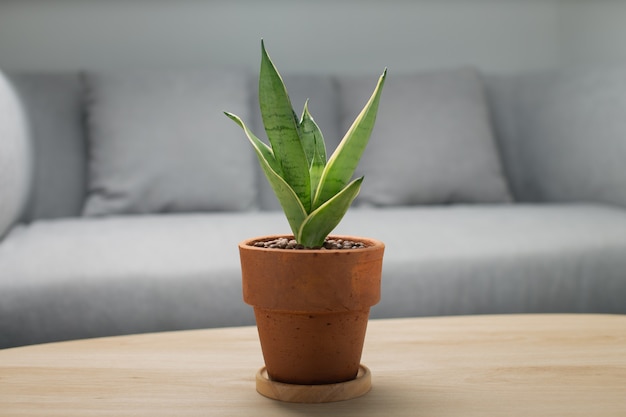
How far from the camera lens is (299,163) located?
0.66 meters

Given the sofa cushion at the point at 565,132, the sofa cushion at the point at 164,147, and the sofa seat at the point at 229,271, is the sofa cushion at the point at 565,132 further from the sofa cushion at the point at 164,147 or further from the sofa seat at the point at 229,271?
the sofa cushion at the point at 164,147

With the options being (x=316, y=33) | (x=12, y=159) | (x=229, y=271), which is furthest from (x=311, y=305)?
(x=316, y=33)

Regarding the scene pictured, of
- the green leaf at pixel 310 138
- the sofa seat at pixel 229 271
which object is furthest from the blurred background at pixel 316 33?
the green leaf at pixel 310 138

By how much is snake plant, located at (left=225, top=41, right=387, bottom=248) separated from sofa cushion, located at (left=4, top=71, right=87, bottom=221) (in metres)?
1.55

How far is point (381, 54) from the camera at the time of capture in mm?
2855

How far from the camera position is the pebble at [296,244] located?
688 millimetres

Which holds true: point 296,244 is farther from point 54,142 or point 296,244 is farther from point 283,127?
point 54,142

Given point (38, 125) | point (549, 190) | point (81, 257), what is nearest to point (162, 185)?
point (38, 125)

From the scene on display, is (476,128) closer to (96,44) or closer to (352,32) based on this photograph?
(352,32)

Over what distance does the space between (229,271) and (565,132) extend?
1.27 m

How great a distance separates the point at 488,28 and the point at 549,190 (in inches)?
38.6

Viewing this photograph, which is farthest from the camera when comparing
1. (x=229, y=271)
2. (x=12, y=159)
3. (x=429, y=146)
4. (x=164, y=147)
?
(x=429, y=146)

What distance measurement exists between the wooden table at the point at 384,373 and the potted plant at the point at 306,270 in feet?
0.13

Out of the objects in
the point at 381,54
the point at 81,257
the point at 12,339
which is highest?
the point at 381,54
